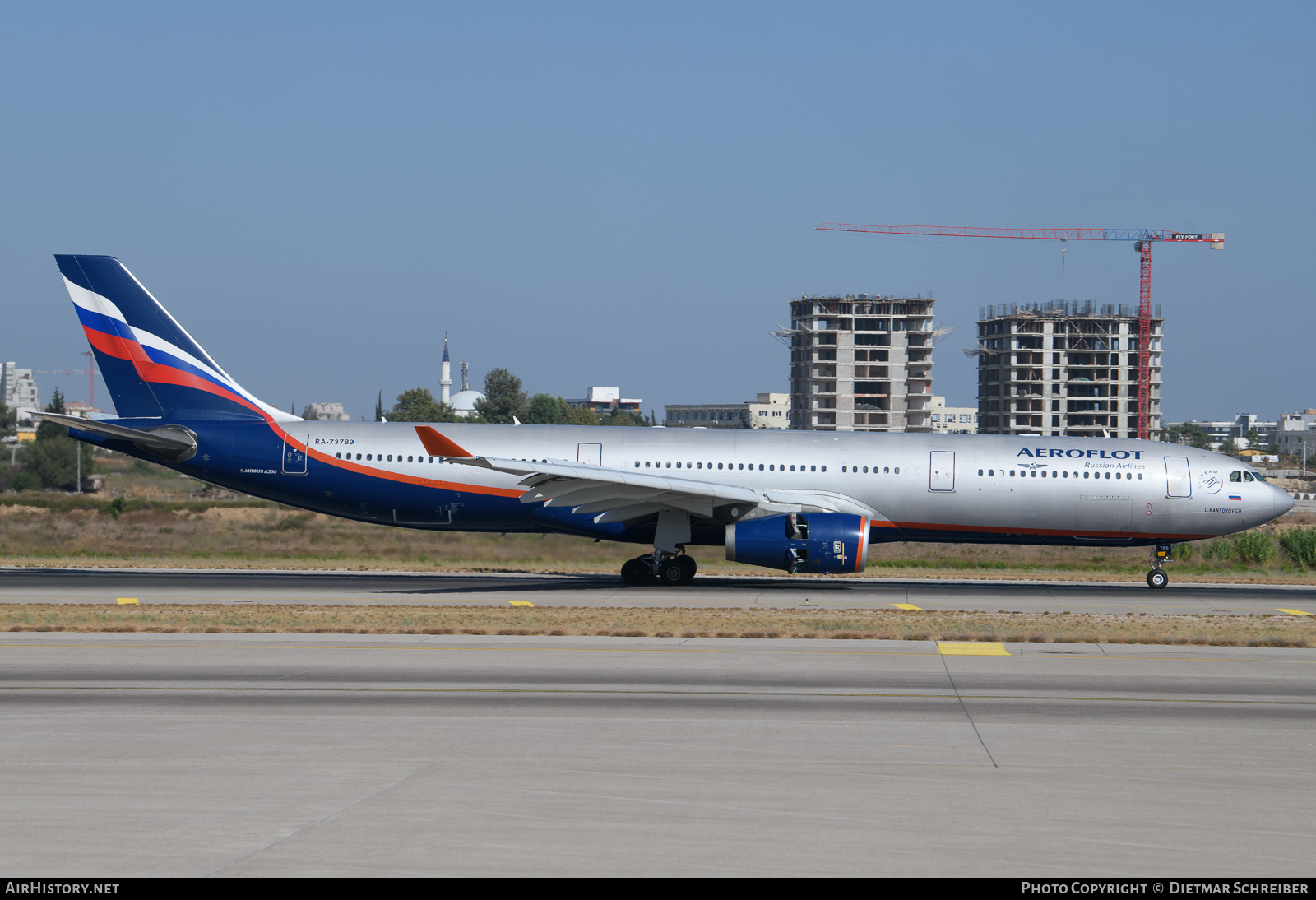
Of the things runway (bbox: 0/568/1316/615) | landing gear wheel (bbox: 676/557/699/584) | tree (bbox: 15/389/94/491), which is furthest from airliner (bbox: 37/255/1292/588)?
tree (bbox: 15/389/94/491)

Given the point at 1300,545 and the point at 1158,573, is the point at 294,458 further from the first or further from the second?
the point at 1300,545

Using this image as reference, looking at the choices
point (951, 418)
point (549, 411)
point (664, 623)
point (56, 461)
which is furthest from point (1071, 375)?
point (664, 623)

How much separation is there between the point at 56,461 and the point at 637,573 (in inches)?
2371

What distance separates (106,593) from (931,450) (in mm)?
19125

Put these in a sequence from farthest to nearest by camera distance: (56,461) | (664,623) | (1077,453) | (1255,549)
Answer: (56,461), (1255,549), (1077,453), (664,623)

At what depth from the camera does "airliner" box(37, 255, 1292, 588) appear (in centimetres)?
2811

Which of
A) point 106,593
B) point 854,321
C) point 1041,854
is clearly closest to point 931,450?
point 106,593

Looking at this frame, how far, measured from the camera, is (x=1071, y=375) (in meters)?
162

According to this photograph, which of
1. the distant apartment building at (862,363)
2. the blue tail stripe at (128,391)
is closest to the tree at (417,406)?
the distant apartment building at (862,363)

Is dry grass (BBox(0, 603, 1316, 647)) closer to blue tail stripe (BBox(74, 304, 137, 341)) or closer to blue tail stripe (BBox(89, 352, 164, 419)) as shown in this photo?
blue tail stripe (BBox(89, 352, 164, 419))

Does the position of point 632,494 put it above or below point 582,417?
below

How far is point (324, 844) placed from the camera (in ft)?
25.5

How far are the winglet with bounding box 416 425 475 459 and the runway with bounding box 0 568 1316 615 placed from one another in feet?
9.95

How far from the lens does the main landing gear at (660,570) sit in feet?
91.7
